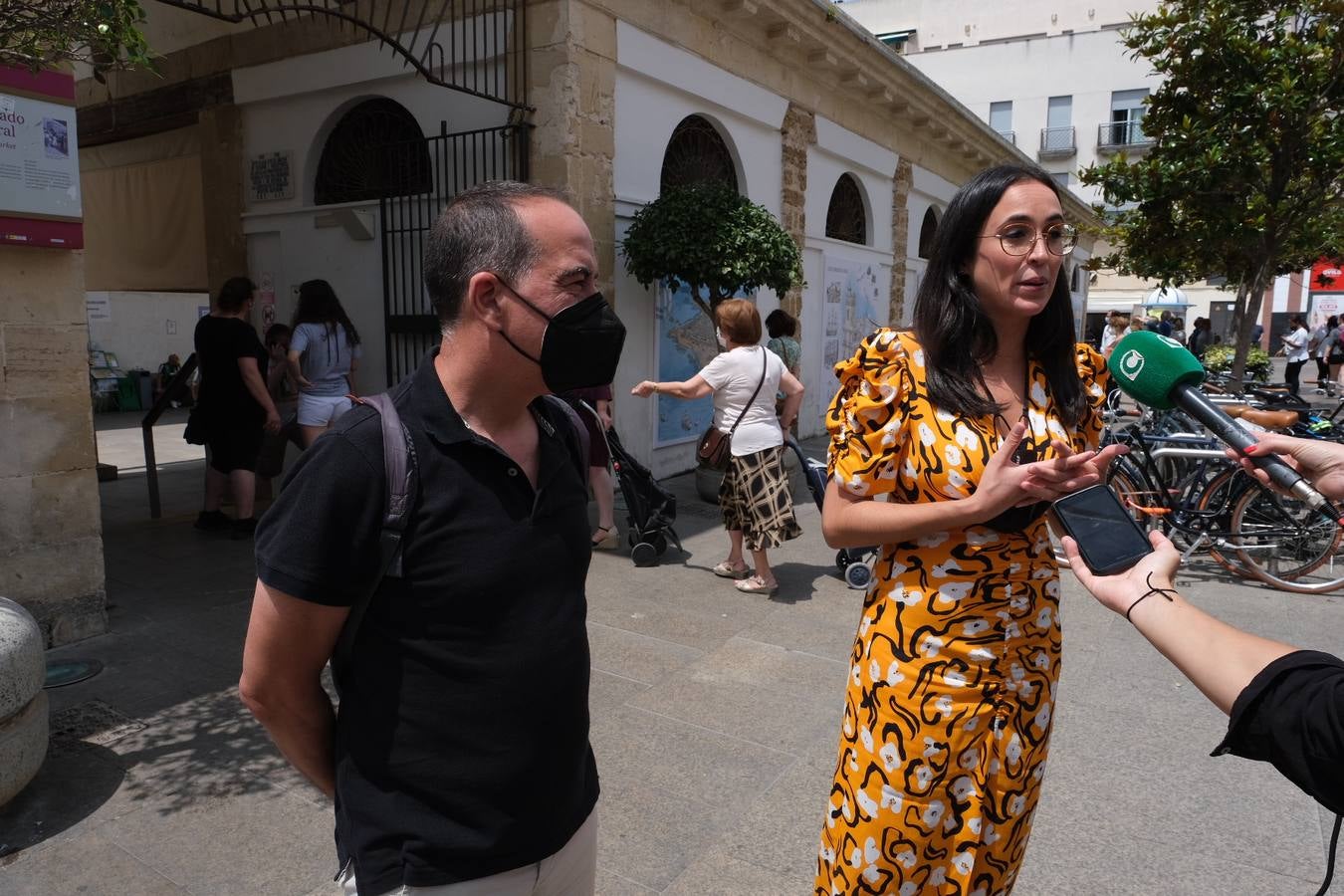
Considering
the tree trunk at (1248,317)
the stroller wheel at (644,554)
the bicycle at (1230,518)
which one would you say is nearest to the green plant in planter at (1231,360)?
the tree trunk at (1248,317)

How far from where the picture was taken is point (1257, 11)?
698cm

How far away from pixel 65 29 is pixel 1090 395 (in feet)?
10.4

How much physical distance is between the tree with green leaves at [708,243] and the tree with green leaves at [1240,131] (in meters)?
2.94

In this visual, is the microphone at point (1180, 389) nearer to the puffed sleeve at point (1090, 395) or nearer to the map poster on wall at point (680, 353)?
the puffed sleeve at point (1090, 395)

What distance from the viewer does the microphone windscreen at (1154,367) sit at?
1.79m

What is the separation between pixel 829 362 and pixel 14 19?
10.3m

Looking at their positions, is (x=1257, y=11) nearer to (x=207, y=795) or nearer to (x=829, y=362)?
(x=829, y=362)

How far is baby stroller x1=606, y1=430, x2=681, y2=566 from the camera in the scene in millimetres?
6105

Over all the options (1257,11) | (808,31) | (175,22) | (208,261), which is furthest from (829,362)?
(175,22)

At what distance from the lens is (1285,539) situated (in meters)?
5.86

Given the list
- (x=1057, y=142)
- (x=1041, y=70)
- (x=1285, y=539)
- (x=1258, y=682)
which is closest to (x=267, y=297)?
(x=1285, y=539)

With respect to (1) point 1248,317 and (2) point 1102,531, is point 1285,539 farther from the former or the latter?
(2) point 1102,531

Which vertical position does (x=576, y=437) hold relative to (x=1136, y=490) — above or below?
above

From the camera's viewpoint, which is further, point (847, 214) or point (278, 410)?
point (847, 214)
